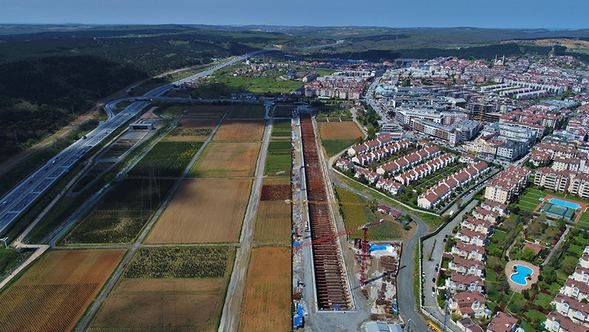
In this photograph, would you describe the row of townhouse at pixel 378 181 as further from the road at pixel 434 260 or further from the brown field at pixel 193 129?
the brown field at pixel 193 129

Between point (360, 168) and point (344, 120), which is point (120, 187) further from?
point (344, 120)

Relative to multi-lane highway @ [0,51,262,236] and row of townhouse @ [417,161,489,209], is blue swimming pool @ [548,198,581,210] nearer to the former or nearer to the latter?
row of townhouse @ [417,161,489,209]

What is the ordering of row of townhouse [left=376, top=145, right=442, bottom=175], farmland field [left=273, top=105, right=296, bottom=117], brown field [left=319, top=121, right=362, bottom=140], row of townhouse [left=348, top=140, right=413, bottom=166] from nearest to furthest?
row of townhouse [left=376, top=145, right=442, bottom=175], row of townhouse [left=348, top=140, right=413, bottom=166], brown field [left=319, top=121, right=362, bottom=140], farmland field [left=273, top=105, right=296, bottom=117]

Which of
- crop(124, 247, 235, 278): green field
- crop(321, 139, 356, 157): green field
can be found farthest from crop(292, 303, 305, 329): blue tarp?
crop(321, 139, 356, 157): green field

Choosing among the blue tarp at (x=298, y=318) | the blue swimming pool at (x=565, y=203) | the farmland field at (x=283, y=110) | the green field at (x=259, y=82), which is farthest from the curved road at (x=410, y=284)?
the green field at (x=259, y=82)

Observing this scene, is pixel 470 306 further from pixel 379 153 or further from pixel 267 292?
pixel 379 153

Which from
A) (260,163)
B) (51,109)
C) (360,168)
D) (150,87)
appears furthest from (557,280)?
(150,87)

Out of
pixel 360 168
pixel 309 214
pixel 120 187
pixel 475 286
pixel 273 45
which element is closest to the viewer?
pixel 475 286
